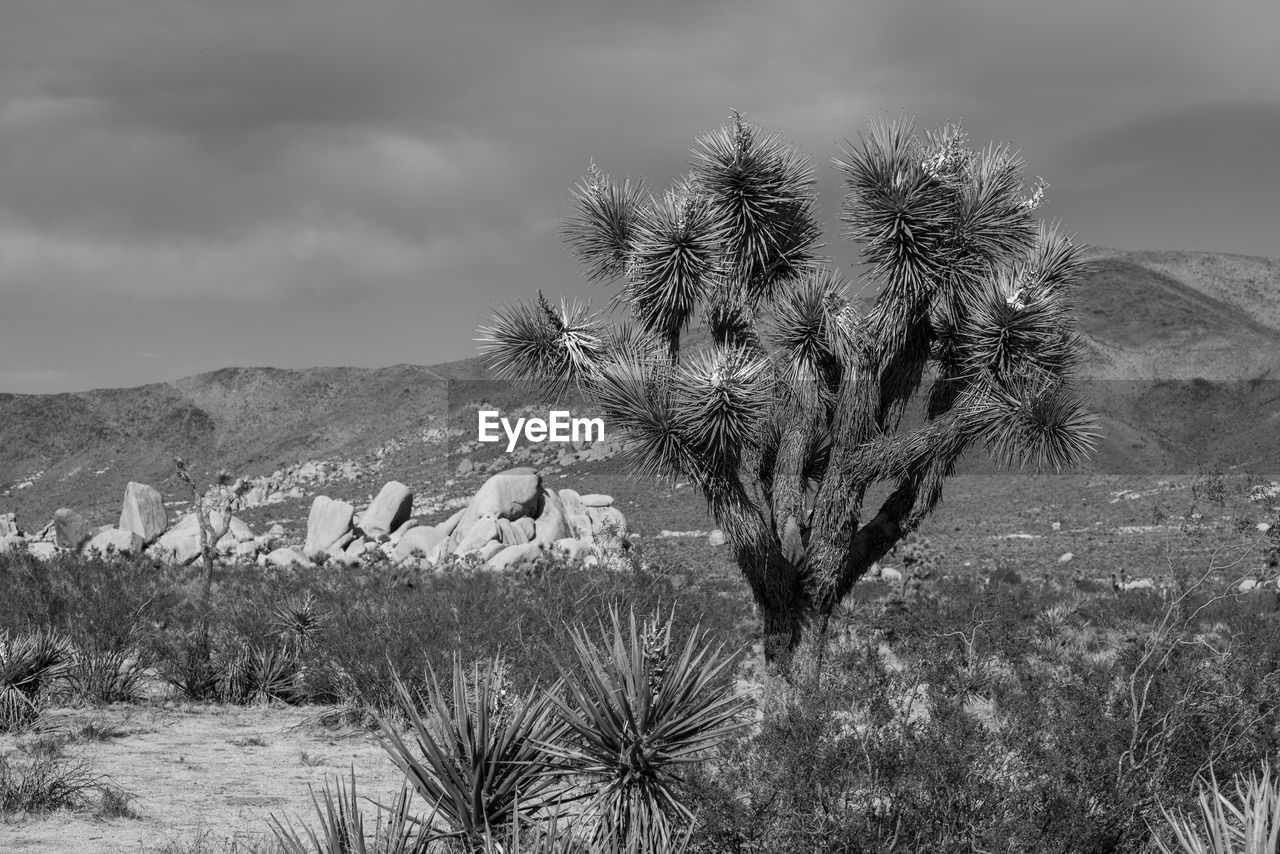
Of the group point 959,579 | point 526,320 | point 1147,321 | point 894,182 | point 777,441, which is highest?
point 1147,321

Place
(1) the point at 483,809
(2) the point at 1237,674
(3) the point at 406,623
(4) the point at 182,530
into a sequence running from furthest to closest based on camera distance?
(4) the point at 182,530 < (3) the point at 406,623 < (2) the point at 1237,674 < (1) the point at 483,809

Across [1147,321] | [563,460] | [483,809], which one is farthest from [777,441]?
[1147,321]

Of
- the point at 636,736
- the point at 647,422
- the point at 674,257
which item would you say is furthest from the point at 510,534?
the point at 636,736

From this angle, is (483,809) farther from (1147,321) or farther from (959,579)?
(1147,321)

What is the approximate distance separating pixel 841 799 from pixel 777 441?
5.01 meters

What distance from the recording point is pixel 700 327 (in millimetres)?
11523

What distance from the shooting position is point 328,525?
2994 centimetres

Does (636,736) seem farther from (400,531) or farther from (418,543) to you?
(400,531)

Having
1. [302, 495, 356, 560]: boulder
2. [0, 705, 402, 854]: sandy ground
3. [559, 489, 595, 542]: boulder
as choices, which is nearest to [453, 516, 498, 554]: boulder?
[559, 489, 595, 542]: boulder

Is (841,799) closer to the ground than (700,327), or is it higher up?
closer to the ground

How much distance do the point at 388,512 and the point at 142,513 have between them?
22.3 ft

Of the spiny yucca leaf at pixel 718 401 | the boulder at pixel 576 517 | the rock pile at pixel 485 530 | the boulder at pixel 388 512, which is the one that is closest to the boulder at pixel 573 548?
the rock pile at pixel 485 530

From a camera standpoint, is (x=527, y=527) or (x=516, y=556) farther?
(x=527, y=527)

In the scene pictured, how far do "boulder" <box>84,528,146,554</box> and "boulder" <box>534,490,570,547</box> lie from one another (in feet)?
31.4
